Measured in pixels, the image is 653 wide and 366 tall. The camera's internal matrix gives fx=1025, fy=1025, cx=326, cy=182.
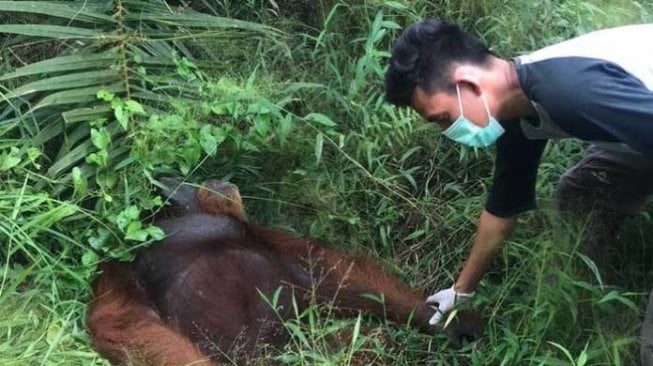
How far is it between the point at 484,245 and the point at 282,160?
0.97 meters

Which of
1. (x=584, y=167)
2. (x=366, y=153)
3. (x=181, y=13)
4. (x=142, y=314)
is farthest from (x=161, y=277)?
(x=584, y=167)

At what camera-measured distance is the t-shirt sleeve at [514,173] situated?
3.10 metres

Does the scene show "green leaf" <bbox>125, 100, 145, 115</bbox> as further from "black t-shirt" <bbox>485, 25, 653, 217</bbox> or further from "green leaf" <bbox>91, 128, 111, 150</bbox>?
"black t-shirt" <bbox>485, 25, 653, 217</bbox>

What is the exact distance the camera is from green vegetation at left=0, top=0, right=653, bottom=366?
A: 332cm

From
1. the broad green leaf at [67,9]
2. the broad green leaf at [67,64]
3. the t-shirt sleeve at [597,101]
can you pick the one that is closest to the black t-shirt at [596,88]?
the t-shirt sleeve at [597,101]

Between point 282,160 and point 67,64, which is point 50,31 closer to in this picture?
point 67,64

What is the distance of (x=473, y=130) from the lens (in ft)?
9.25

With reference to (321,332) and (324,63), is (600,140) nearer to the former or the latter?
(321,332)

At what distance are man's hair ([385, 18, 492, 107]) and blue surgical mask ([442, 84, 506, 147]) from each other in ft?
0.26

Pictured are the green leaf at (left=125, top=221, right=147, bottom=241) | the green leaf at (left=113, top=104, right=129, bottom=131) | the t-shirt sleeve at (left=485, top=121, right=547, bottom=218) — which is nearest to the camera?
the t-shirt sleeve at (left=485, top=121, right=547, bottom=218)

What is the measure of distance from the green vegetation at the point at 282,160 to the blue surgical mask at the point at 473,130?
0.68 metres

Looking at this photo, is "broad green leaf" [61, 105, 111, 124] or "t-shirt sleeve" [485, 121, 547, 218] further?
"broad green leaf" [61, 105, 111, 124]

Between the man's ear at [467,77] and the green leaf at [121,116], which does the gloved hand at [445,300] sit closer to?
the man's ear at [467,77]

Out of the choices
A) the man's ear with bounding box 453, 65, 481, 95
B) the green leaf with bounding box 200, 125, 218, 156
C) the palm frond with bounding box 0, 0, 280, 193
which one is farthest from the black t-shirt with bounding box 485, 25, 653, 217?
the palm frond with bounding box 0, 0, 280, 193
